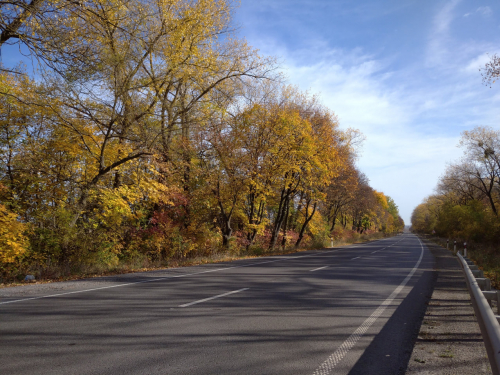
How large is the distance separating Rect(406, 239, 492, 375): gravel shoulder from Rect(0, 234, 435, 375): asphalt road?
0.16m

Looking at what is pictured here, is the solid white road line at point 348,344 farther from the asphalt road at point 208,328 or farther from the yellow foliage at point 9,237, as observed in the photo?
the yellow foliage at point 9,237

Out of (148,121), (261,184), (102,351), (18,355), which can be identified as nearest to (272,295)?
(102,351)

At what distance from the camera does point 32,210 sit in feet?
46.1

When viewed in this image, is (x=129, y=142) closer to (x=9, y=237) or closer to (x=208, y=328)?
(x=9, y=237)

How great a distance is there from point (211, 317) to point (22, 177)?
40.2 ft

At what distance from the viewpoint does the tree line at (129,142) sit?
33.2 ft

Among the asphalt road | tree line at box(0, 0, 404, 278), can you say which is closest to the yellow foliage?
tree line at box(0, 0, 404, 278)

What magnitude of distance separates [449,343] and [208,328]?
10.9ft

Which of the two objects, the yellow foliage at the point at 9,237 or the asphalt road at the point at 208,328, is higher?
the yellow foliage at the point at 9,237

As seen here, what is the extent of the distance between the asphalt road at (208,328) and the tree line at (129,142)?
502 centimetres

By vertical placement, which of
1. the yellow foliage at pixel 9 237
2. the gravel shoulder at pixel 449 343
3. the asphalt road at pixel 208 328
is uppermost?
the yellow foliage at pixel 9 237

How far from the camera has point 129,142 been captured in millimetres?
16875

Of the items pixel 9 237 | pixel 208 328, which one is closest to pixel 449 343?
pixel 208 328

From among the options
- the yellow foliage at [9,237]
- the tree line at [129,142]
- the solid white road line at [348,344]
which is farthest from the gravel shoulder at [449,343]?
the yellow foliage at [9,237]
